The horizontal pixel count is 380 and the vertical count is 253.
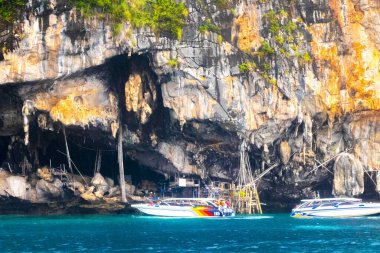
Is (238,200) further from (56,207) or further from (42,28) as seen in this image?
(42,28)

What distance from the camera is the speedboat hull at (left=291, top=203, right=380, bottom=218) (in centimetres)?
6047

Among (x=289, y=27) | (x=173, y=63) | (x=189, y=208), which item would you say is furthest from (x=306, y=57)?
(x=189, y=208)

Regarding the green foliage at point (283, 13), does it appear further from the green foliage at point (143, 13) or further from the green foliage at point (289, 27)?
the green foliage at point (143, 13)

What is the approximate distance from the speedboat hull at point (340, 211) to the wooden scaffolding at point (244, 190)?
14.0 ft

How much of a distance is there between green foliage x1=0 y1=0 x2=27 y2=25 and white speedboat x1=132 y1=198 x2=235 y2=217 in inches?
747

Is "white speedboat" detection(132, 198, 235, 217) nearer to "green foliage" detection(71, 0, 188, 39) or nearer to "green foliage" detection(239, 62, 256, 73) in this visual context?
"green foliage" detection(239, 62, 256, 73)

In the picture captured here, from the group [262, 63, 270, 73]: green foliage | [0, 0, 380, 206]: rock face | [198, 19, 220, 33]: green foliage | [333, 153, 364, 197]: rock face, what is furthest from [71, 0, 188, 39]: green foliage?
[333, 153, 364, 197]: rock face

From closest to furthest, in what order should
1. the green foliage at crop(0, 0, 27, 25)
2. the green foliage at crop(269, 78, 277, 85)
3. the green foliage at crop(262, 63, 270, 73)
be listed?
1. the green foliage at crop(0, 0, 27, 25)
2. the green foliage at crop(269, 78, 277, 85)
3. the green foliage at crop(262, 63, 270, 73)

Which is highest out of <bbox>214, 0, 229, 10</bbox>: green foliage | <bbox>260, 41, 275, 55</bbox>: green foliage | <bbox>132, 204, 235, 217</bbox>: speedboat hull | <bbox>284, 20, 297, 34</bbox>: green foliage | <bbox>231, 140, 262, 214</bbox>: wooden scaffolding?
<bbox>214, 0, 229, 10</bbox>: green foliage

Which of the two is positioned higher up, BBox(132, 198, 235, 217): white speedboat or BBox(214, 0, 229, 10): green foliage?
BBox(214, 0, 229, 10): green foliage

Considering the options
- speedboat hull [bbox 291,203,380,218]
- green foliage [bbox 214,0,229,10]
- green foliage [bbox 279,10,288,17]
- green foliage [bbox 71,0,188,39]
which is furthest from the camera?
green foliage [bbox 279,10,288,17]

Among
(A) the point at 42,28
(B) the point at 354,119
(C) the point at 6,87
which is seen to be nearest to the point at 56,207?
(C) the point at 6,87

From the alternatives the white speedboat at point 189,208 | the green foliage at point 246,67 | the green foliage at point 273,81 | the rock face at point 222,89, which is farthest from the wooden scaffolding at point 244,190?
the green foliage at point 246,67

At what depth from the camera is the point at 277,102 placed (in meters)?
60.3
